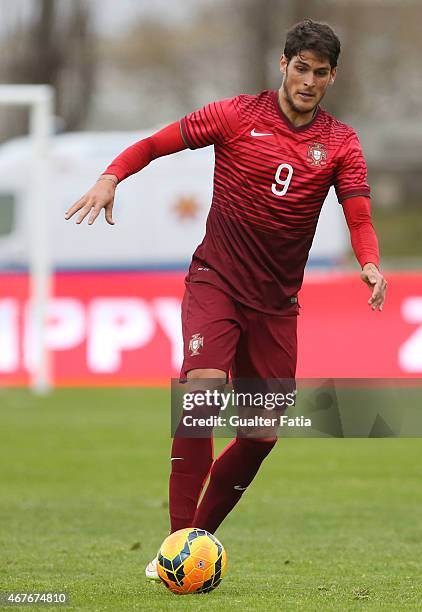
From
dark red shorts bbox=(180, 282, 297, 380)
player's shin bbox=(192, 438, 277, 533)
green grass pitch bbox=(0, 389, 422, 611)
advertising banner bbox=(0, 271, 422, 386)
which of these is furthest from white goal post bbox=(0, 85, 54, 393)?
dark red shorts bbox=(180, 282, 297, 380)

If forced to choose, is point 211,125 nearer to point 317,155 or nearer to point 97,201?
point 317,155

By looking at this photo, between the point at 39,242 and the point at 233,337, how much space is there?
432 inches

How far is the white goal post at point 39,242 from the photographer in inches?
661

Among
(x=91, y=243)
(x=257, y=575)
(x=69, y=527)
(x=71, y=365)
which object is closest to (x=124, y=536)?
(x=69, y=527)

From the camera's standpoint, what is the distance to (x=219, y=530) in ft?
29.8

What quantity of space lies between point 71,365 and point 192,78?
33917mm

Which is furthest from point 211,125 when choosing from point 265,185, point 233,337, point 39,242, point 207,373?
point 39,242

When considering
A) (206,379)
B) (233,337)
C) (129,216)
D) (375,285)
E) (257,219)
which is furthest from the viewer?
(129,216)

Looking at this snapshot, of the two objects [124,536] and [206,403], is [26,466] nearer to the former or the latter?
[124,536]

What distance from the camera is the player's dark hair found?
6.61 meters

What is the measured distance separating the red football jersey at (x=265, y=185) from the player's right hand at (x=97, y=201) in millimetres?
519

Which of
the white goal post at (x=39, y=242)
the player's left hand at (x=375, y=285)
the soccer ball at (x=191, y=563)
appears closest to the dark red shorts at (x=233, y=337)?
the player's left hand at (x=375, y=285)

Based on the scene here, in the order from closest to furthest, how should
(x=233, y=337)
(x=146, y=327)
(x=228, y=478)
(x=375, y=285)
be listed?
(x=375, y=285)
(x=233, y=337)
(x=228, y=478)
(x=146, y=327)

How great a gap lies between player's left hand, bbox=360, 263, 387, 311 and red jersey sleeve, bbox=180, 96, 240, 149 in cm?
90
